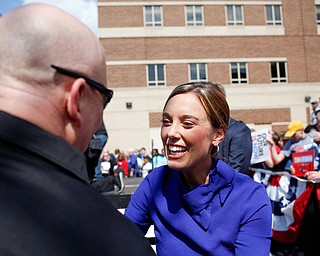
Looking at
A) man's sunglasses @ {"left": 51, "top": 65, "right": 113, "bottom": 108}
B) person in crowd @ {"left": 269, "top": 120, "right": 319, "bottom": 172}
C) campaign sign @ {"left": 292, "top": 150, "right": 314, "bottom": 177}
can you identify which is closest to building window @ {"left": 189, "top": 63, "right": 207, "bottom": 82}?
person in crowd @ {"left": 269, "top": 120, "right": 319, "bottom": 172}

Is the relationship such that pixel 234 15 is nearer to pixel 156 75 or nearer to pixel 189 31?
pixel 189 31

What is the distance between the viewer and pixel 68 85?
1.01 m

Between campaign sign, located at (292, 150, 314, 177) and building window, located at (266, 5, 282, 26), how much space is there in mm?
25025

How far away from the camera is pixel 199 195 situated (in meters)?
1.95

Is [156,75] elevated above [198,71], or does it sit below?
below

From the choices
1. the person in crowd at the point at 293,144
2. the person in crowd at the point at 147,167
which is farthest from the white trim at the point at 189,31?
the person in crowd at the point at 293,144

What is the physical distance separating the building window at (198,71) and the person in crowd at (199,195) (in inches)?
1016

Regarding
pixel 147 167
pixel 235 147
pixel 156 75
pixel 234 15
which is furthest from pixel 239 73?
pixel 235 147

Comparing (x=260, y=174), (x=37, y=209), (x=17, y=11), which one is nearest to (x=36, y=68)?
(x=17, y=11)

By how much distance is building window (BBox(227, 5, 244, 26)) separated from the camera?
28.5 m

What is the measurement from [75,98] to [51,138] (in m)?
0.13

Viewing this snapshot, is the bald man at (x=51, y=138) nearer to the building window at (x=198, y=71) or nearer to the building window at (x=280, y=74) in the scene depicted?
the building window at (x=198, y=71)

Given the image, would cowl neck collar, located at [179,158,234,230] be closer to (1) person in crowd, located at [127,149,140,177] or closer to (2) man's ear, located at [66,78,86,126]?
(2) man's ear, located at [66,78,86,126]

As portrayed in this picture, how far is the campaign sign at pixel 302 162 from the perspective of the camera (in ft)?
18.2
